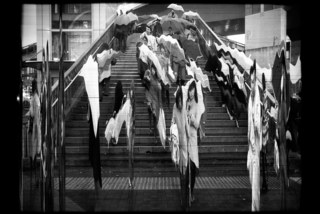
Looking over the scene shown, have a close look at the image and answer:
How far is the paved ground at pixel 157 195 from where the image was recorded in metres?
5.68

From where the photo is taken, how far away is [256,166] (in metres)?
5.89

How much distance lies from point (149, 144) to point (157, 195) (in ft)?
2.35

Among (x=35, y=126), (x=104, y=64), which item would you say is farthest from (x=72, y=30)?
(x=35, y=126)

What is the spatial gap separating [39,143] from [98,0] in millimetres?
2037

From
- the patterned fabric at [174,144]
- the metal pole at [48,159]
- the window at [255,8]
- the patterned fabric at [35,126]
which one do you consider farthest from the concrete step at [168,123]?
the window at [255,8]

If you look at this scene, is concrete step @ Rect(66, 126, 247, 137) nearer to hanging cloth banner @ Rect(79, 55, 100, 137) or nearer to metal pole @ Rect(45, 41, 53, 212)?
hanging cloth banner @ Rect(79, 55, 100, 137)

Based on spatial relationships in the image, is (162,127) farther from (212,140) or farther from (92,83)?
(92,83)

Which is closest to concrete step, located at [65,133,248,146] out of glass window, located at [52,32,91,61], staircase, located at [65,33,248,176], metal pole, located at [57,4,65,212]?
staircase, located at [65,33,248,176]

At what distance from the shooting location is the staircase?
5.84m

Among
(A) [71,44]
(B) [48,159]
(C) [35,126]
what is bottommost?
(B) [48,159]

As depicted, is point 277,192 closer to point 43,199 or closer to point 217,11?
point 217,11

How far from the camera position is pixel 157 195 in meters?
5.90

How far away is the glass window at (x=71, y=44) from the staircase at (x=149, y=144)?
528 millimetres

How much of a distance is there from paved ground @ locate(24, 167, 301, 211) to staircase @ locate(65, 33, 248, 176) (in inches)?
5.4
